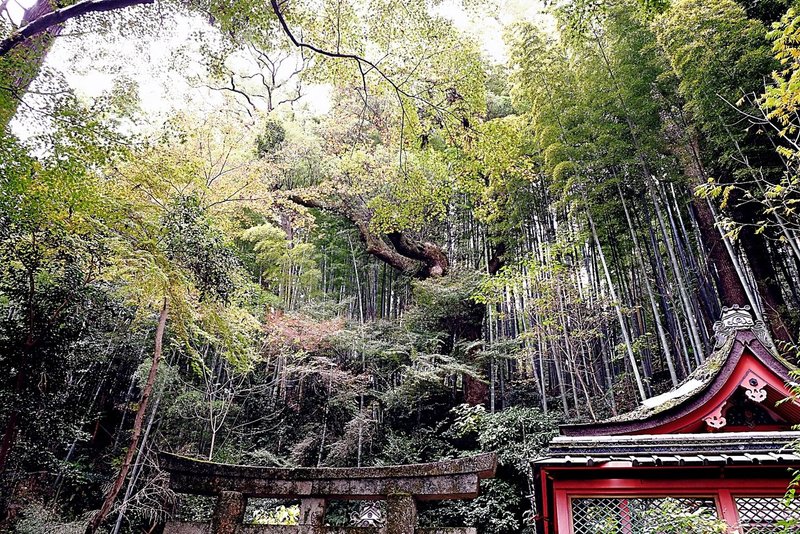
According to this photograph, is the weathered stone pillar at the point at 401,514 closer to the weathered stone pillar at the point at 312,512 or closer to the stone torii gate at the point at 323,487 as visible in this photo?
the stone torii gate at the point at 323,487

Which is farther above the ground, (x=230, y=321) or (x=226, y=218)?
(x=226, y=218)

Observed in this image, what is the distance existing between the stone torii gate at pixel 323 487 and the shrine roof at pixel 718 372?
152 centimetres

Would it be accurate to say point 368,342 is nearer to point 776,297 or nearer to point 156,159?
point 156,159

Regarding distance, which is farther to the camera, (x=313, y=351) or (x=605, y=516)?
(x=313, y=351)

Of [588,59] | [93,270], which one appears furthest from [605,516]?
[588,59]

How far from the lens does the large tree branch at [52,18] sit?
3.75m

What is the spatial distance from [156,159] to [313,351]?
5343 millimetres

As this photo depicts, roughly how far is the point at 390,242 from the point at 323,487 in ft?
31.2

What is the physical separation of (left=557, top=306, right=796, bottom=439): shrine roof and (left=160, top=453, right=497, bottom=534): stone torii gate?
152 centimetres

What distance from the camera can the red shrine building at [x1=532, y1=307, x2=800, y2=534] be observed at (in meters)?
2.88

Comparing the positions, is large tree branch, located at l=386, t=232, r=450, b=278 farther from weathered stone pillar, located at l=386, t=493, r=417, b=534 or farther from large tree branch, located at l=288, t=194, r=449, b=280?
weathered stone pillar, located at l=386, t=493, r=417, b=534

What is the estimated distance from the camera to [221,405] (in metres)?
8.55

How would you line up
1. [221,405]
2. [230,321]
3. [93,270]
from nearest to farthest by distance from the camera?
[93,270] < [230,321] < [221,405]

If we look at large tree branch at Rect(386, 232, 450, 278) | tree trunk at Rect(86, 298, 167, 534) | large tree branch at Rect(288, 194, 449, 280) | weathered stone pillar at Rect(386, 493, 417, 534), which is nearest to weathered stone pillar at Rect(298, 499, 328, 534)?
weathered stone pillar at Rect(386, 493, 417, 534)
